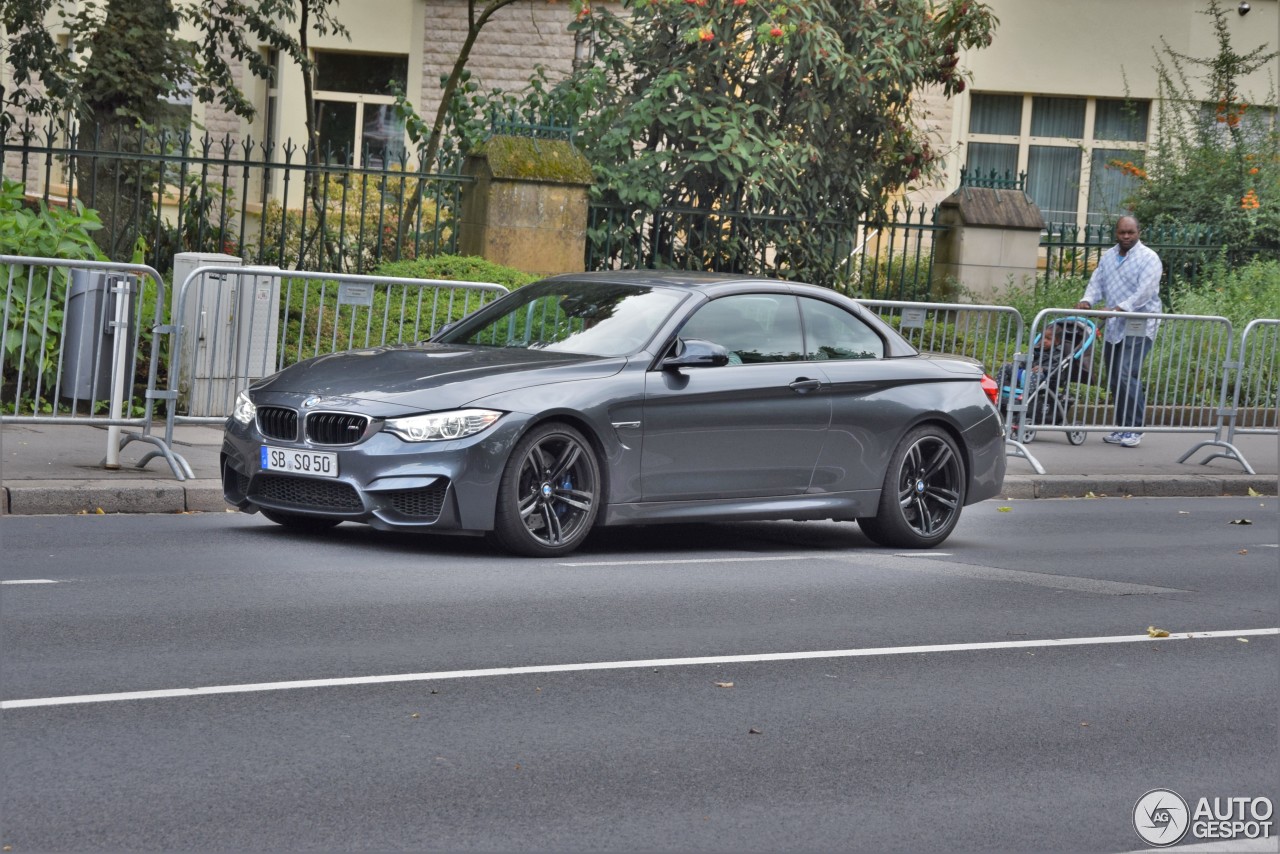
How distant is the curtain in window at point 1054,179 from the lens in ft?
100

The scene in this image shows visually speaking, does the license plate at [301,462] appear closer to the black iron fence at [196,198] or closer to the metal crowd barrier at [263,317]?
the metal crowd barrier at [263,317]

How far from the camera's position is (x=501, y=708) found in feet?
20.5

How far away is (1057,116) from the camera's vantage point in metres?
30.4

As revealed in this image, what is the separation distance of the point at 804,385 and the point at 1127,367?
20.6 feet

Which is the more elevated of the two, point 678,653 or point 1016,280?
point 1016,280

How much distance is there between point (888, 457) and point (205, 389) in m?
4.32

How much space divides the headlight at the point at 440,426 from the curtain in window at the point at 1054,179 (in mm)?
22786

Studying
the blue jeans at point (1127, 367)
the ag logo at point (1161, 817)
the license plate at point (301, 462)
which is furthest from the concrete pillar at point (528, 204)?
the ag logo at point (1161, 817)

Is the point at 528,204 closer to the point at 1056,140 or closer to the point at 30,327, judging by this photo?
the point at 30,327

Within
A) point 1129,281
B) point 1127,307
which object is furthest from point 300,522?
point 1129,281

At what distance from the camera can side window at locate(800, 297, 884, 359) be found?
10719mm

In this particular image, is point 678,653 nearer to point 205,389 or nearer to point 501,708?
point 501,708

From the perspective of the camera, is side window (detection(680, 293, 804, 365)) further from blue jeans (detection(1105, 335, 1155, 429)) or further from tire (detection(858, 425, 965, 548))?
blue jeans (detection(1105, 335, 1155, 429))

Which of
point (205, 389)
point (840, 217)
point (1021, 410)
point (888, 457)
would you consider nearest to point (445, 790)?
point (888, 457)
